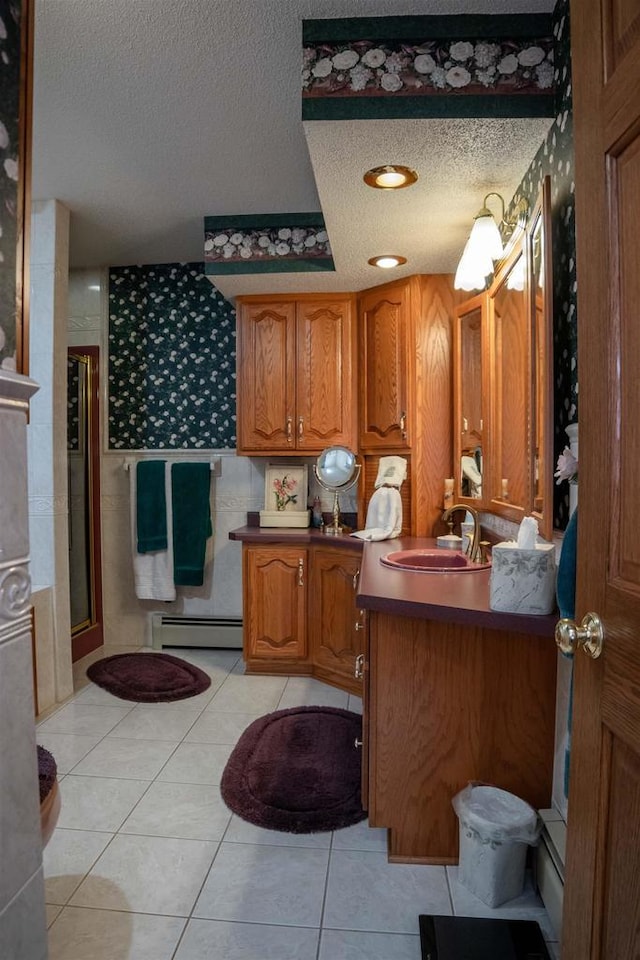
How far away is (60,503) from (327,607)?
1519 mm

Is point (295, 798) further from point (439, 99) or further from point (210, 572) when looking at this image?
point (439, 99)

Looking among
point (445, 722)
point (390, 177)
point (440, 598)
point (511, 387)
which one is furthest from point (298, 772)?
point (390, 177)

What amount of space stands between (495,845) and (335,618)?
1.67 meters

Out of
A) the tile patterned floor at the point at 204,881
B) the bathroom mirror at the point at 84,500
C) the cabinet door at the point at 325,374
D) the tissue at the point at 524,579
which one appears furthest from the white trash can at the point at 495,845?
the bathroom mirror at the point at 84,500

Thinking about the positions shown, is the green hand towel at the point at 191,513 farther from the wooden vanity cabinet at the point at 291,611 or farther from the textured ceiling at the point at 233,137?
the textured ceiling at the point at 233,137

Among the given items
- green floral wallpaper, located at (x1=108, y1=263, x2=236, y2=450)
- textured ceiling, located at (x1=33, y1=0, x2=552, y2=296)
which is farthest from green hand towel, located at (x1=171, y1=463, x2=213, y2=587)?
textured ceiling, located at (x1=33, y1=0, x2=552, y2=296)

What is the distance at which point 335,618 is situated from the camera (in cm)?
321

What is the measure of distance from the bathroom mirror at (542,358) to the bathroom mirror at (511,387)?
0.20 feet

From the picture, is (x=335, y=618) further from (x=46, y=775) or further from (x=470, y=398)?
(x=46, y=775)

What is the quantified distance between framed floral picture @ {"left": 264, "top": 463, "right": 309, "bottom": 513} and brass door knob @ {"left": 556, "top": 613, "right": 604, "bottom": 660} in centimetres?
275

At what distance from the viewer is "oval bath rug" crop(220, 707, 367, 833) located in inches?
80.5

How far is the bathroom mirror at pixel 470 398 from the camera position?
254 centimetres

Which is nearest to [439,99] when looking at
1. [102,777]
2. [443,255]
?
[443,255]

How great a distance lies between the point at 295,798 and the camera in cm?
215
